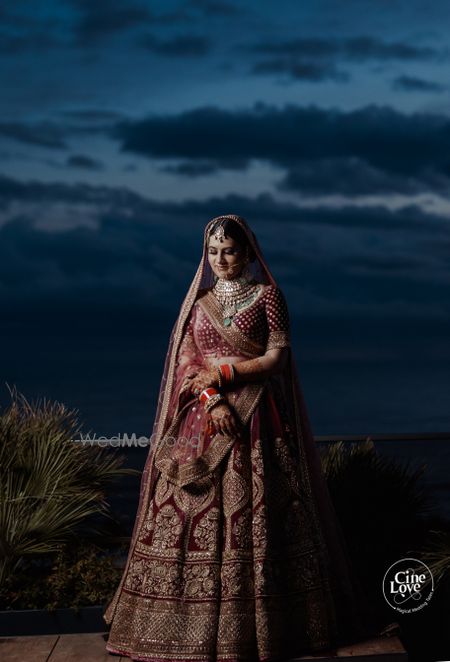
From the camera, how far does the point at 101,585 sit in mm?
5484

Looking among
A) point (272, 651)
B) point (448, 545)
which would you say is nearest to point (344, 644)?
point (272, 651)

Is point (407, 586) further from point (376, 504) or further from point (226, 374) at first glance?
point (226, 374)

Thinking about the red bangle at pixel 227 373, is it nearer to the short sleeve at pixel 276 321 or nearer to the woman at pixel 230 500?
the woman at pixel 230 500

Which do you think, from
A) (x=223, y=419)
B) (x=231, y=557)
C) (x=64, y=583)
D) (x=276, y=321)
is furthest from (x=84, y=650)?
(x=276, y=321)

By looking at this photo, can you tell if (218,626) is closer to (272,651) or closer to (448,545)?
(272,651)

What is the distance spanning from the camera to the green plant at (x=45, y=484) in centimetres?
559

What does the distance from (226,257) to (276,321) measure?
15.4 inches

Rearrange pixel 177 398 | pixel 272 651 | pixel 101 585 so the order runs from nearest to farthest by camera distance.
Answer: pixel 272 651 < pixel 177 398 < pixel 101 585

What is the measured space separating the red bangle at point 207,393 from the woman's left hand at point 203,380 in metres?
0.02

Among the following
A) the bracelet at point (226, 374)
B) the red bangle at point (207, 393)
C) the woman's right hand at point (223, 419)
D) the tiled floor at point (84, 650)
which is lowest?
the tiled floor at point (84, 650)

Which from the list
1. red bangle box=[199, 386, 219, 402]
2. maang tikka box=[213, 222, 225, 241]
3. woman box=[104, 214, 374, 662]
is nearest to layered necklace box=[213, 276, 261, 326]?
woman box=[104, 214, 374, 662]

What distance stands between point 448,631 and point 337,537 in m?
1.09

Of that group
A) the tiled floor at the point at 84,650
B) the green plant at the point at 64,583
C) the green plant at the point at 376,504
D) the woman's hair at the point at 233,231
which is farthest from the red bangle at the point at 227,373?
the green plant at the point at 376,504

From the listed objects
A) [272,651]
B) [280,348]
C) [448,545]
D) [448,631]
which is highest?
[280,348]
